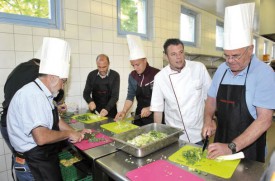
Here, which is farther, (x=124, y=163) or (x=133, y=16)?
(x=133, y=16)

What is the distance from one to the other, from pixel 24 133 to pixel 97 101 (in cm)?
160

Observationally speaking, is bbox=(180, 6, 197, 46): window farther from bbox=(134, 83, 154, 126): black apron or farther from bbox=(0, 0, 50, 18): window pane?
bbox=(0, 0, 50, 18): window pane

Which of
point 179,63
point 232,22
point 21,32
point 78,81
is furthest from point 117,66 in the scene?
point 232,22

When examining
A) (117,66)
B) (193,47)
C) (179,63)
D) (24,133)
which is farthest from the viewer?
(193,47)

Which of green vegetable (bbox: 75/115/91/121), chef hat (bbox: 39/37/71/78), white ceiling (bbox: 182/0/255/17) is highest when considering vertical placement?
white ceiling (bbox: 182/0/255/17)

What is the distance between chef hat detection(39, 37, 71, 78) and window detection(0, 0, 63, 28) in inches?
51.3

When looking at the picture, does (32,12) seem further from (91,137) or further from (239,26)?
(239,26)

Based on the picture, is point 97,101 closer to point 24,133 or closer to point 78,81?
point 78,81

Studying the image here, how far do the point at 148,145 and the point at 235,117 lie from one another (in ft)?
2.05

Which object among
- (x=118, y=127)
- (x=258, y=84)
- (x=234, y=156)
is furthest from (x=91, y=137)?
(x=258, y=84)

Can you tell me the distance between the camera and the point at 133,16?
3779 mm

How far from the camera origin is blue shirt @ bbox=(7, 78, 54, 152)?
127 cm

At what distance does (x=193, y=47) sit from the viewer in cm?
512

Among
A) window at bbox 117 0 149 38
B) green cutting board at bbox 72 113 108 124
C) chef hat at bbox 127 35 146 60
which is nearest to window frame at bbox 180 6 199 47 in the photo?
window at bbox 117 0 149 38
